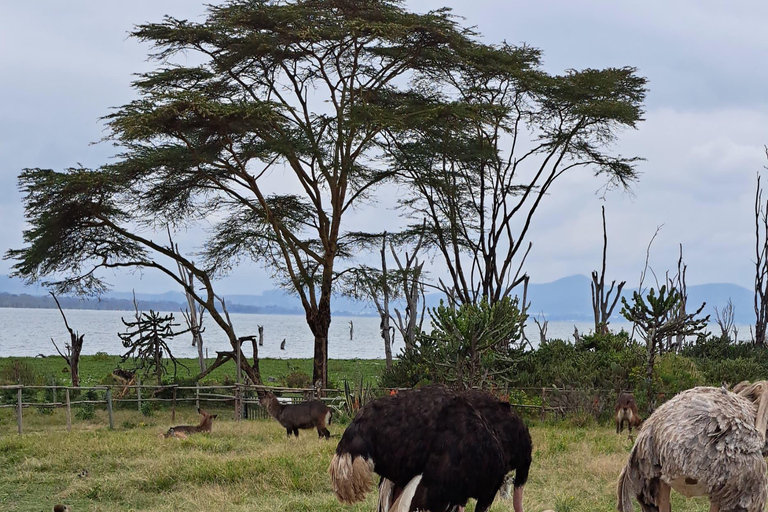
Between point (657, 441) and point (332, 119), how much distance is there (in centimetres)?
1895

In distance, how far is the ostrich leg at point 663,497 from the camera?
5.13m

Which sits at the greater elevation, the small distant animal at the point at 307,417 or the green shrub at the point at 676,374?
the green shrub at the point at 676,374

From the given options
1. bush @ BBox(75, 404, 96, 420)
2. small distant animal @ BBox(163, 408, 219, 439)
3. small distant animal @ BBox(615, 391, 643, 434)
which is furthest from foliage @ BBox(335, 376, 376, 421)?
bush @ BBox(75, 404, 96, 420)

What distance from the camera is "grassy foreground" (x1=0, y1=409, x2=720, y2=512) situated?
27.2 feet

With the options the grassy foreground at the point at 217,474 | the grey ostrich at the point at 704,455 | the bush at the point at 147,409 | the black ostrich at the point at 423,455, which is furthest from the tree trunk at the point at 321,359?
the black ostrich at the point at 423,455

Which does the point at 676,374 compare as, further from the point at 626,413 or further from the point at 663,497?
the point at 663,497

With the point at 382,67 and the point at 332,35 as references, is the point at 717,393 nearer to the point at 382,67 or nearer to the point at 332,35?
the point at 332,35

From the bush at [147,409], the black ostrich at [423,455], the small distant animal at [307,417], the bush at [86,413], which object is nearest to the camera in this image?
the black ostrich at [423,455]

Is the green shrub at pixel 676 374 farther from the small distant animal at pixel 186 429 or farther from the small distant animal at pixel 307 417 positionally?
the small distant animal at pixel 186 429

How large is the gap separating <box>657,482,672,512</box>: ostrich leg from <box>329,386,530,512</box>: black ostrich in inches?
43.5

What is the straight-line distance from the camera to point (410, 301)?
93.9 ft

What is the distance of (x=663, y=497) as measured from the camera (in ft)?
16.9

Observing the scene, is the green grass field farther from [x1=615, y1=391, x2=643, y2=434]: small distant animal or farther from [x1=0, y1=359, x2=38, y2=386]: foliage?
[x1=615, y1=391, x2=643, y2=434]: small distant animal

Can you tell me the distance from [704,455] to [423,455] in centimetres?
164
